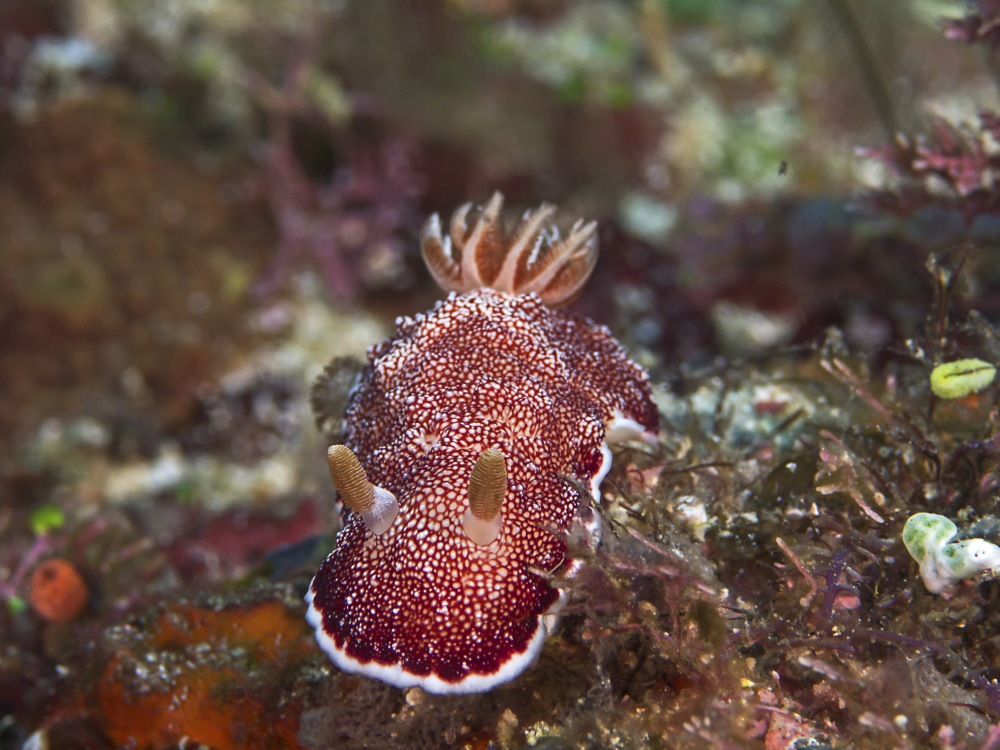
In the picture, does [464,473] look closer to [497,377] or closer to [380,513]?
[380,513]

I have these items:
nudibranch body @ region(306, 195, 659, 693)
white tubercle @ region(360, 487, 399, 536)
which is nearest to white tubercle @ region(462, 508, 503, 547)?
nudibranch body @ region(306, 195, 659, 693)

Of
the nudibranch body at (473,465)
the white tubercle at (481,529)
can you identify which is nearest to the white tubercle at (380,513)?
the nudibranch body at (473,465)

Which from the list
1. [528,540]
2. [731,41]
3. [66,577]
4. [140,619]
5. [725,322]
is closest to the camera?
[528,540]

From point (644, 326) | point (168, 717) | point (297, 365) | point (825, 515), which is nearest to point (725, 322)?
point (644, 326)

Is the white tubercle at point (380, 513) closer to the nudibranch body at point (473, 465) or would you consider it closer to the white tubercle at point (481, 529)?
the nudibranch body at point (473, 465)

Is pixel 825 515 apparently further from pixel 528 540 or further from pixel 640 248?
pixel 640 248

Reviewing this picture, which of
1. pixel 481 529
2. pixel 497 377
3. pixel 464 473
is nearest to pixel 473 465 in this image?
pixel 464 473

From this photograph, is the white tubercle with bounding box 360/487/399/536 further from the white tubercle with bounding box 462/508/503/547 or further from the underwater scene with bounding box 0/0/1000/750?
the white tubercle with bounding box 462/508/503/547
